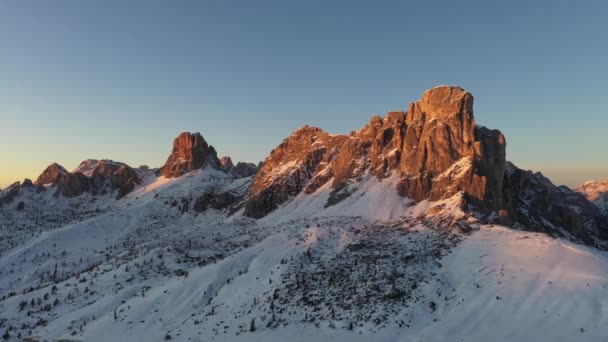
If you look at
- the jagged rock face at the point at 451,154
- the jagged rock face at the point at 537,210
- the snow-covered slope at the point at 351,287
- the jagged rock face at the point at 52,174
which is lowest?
the snow-covered slope at the point at 351,287

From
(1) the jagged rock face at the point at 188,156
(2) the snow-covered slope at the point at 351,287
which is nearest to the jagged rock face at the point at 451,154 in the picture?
(2) the snow-covered slope at the point at 351,287

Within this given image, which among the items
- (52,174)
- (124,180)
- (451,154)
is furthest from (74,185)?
(451,154)

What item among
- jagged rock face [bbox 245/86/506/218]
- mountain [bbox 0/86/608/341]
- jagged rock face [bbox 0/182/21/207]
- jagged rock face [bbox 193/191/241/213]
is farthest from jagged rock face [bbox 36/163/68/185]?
jagged rock face [bbox 245/86/506/218]

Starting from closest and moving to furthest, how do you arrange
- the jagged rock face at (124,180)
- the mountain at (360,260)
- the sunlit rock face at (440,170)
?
the mountain at (360,260)
the sunlit rock face at (440,170)
the jagged rock face at (124,180)

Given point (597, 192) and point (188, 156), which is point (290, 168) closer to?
point (188, 156)

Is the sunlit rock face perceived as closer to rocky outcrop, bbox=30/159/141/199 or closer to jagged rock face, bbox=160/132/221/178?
jagged rock face, bbox=160/132/221/178

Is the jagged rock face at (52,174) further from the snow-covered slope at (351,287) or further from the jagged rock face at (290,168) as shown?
the snow-covered slope at (351,287)

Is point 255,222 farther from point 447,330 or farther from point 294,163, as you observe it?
point 447,330
